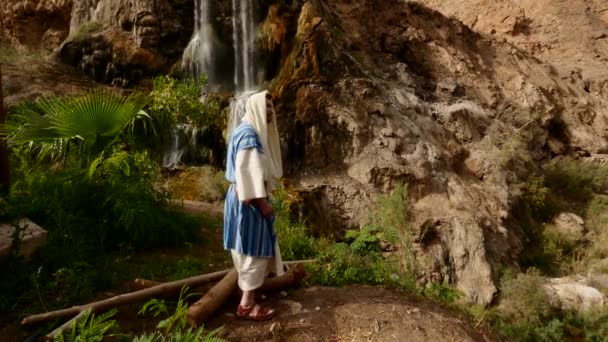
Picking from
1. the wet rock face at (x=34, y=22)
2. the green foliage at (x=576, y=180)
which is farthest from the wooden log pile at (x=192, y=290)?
the wet rock face at (x=34, y=22)

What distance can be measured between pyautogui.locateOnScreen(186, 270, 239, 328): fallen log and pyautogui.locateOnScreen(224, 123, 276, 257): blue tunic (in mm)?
390

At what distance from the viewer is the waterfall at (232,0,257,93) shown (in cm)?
1137

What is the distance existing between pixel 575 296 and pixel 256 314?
6.00m

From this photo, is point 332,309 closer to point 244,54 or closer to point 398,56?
point 244,54

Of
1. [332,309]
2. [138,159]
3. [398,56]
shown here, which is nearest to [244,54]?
[398,56]

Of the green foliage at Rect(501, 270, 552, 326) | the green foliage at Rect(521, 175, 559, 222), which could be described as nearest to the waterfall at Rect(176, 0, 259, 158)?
the green foliage at Rect(521, 175, 559, 222)

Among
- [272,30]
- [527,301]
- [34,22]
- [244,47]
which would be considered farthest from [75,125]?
[34,22]

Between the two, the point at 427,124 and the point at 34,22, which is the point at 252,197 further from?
the point at 34,22

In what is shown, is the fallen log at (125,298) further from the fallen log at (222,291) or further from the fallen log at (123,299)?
the fallen log at (222,291)

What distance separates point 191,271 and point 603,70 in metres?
17.4

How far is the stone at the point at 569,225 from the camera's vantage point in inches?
369

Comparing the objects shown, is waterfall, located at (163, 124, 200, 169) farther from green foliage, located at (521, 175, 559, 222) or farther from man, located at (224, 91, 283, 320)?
green foliage, located at (521, 175, 559, 222)

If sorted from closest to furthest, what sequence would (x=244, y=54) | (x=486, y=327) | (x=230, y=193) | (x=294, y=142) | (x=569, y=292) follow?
(x=230, y=193), (x=486, y=327), (x=569, y=292), (x=294, y=142), (x=244, y=54)

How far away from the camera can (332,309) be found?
3.24m
